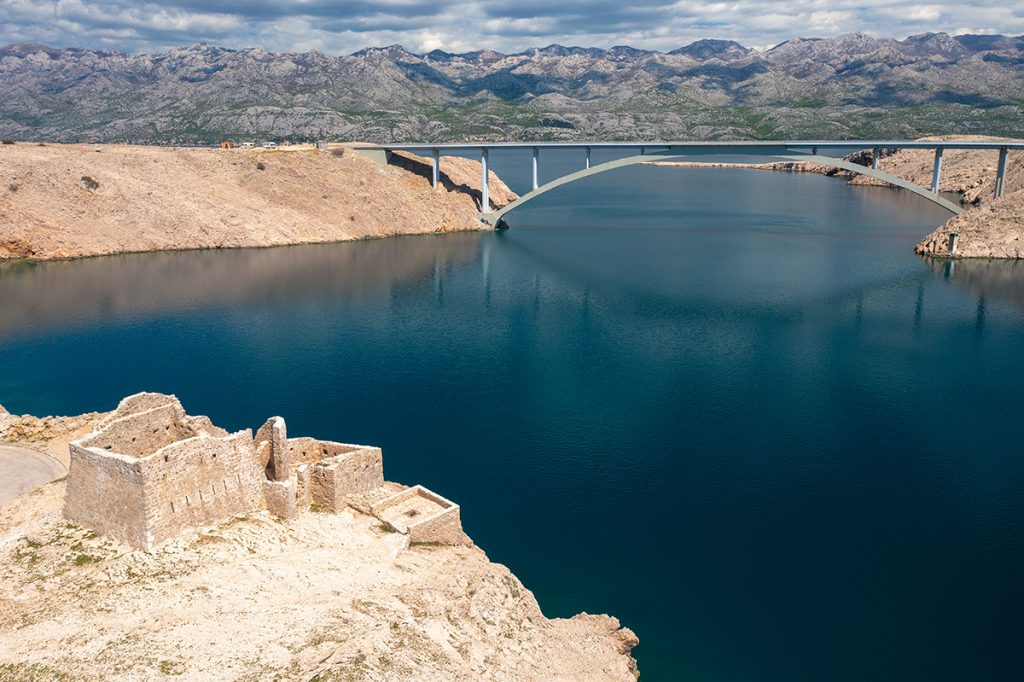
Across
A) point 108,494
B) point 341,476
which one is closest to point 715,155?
point 341,476

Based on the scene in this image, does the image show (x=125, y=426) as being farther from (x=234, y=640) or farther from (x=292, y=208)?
(x=292, y=208)

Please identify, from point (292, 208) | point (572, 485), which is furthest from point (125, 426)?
point (292, 208)

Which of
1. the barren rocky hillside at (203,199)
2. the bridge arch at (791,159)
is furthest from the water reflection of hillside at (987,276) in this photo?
the barren rocky hillside at (203,199)

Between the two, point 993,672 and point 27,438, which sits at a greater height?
point 27,438

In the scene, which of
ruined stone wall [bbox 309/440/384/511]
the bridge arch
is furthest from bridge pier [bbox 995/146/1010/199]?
ruined stone wall [bbox 309/440/384/511]

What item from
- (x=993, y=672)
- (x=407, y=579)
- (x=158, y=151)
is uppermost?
(x=158, y=151)

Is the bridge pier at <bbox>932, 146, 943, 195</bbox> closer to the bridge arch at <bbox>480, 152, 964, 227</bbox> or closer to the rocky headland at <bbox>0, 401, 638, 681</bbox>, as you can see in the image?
the bridge arch at <bbox>480, 152, 964, 227</bbox>
